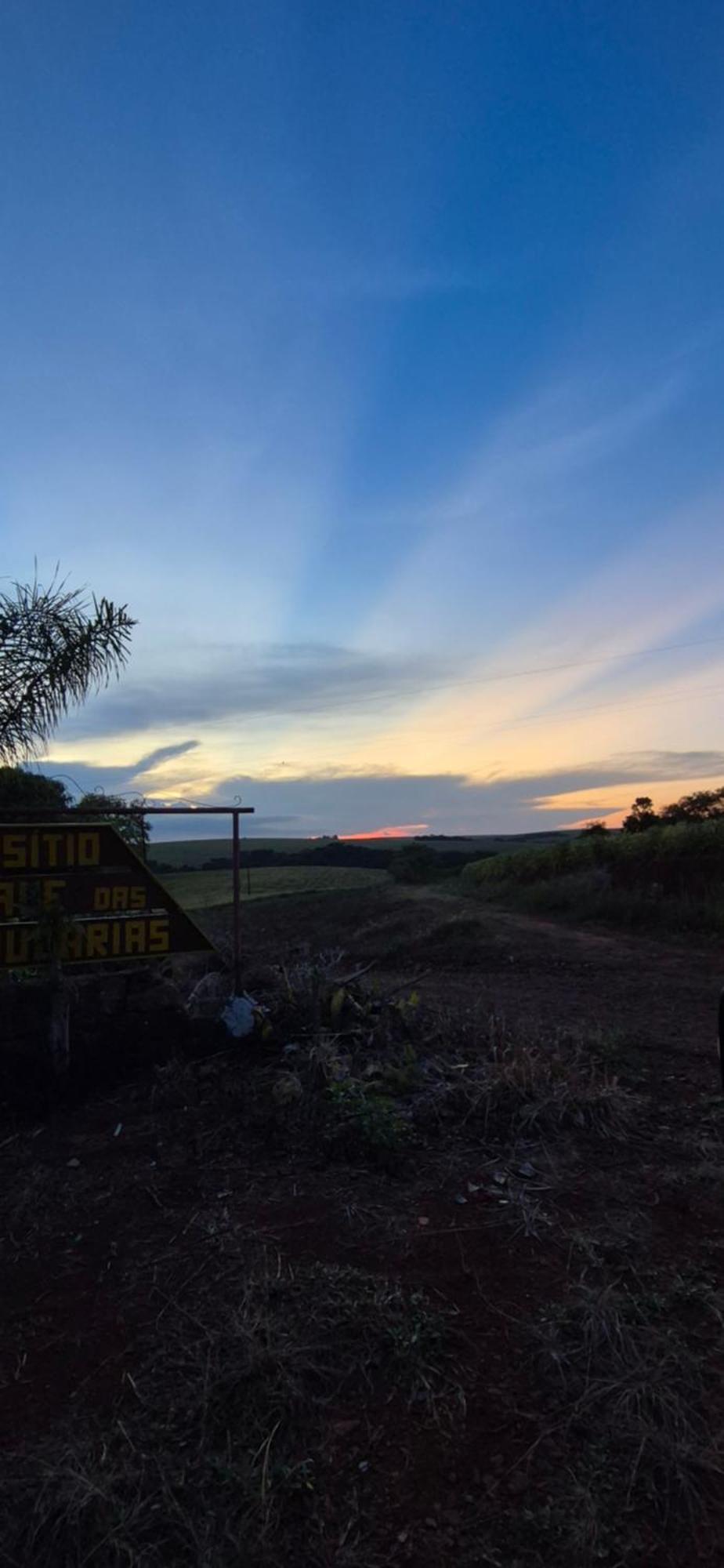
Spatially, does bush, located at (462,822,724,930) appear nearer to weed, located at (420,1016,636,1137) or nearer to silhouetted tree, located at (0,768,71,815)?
weed, located at (420,1016,636,1137)

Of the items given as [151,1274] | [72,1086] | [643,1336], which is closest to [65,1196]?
[151,1274]

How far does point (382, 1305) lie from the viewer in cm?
323

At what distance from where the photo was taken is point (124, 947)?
6.48 metres

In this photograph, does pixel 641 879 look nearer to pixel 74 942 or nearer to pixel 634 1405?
pixel 74 942

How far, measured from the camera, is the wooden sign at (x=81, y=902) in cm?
608

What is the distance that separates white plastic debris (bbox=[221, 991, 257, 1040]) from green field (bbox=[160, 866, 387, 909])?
38.7ft

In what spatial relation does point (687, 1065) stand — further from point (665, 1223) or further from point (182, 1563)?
point (182, 1563)

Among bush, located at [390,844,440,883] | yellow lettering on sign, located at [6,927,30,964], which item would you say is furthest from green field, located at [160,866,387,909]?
yellow lettering on sign, located at [6,927,30,964]

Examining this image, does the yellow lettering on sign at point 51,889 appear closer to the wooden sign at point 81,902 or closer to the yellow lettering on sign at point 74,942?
the wooden sign at point 81,902

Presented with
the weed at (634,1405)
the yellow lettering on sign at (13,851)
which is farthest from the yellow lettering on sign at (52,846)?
the weed at (634,1405)

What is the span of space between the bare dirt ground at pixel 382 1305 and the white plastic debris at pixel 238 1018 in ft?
0.50

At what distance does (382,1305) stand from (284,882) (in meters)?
25.6

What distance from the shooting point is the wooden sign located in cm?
608

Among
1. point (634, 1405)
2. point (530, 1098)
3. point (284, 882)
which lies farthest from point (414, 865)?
point (634, 1405)
